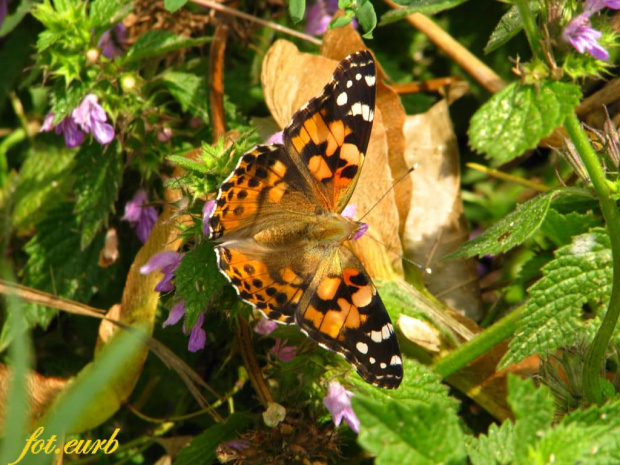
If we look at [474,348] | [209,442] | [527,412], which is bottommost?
[209,442]

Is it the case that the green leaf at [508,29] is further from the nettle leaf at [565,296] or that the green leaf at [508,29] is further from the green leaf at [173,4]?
the green leaf at [173,4]

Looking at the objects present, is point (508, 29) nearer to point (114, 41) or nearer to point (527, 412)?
point (527, 412)

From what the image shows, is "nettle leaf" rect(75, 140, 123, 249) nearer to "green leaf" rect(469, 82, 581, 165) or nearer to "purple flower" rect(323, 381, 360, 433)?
"purple flower" rect(323, 381, 360, 433)

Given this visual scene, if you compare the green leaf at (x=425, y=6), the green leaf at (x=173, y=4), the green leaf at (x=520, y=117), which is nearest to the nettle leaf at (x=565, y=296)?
the green leaf at (x=520, y=117)

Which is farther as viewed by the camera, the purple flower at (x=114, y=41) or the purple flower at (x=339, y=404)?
the purple flower at (x=114, y=41)

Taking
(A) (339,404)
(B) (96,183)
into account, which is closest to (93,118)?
(B) (96,183)

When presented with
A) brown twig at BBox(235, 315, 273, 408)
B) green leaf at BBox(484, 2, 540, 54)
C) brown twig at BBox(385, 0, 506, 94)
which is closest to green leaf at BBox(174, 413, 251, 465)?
brown twig at BBox(235, 315, 273, 408)

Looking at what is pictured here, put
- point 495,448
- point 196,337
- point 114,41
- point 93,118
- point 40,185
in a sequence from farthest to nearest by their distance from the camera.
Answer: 1. point 40,185
2. point 114,41
3. point 93,118
4. point 196,337
5. point 495,448
